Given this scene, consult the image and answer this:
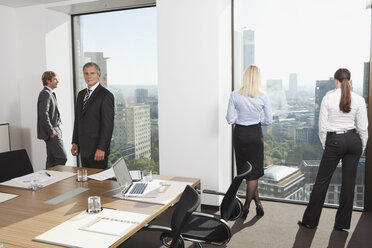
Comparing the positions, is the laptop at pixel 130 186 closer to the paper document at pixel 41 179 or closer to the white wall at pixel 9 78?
the paper document at pixel 41 179

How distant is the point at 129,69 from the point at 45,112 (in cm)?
144

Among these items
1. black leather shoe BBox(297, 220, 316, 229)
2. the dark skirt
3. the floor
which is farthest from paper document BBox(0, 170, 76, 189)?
black leather shoe BBox(297, 220, 316, 229)

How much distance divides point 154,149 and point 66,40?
8.00 ft

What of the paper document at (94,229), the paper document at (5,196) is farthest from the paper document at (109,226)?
the paper document at (5,196)

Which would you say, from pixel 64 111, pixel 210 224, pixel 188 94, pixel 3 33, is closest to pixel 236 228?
pixel 210 224

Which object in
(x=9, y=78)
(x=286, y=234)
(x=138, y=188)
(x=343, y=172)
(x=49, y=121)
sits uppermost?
(x=9, y=78)

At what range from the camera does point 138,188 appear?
2801 millimetres

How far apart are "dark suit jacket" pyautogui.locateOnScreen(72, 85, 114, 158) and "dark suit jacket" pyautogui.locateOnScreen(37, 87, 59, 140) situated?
1.53 m

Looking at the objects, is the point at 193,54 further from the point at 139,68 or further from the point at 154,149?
the point at 154,149

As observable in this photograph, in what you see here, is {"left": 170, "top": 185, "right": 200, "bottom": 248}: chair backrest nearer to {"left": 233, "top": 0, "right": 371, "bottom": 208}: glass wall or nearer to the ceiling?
{"left": 233, "top": 0, "right": 371, "bottom": 208}: glass wall

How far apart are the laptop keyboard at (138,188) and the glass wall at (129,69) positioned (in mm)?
2693

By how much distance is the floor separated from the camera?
3496 mm

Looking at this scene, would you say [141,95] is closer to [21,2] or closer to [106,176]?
[21,2]

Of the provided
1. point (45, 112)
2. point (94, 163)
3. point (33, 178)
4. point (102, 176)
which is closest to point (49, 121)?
point (45, 112)
